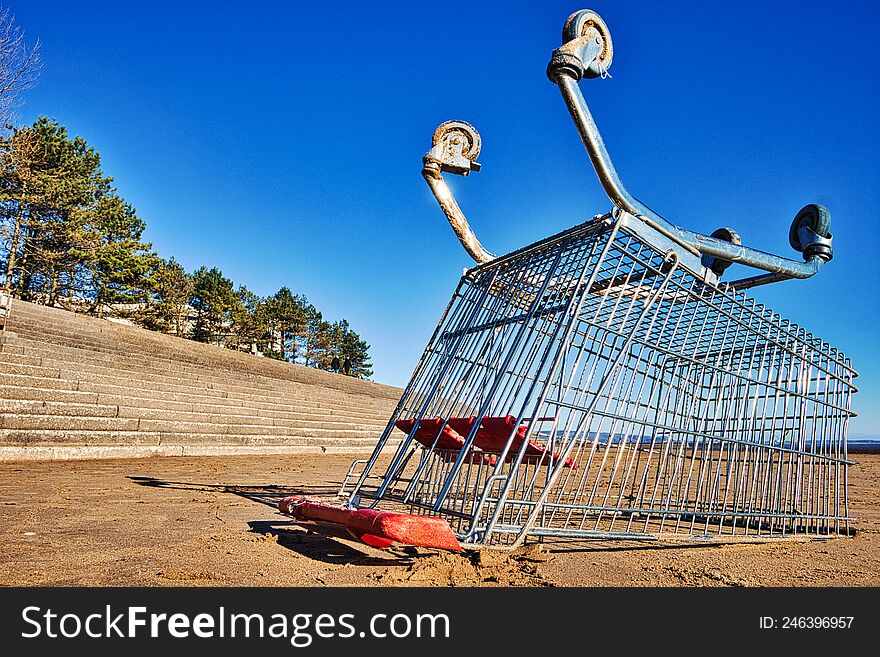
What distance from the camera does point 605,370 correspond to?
3.08 metres

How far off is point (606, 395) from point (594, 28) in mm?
1890

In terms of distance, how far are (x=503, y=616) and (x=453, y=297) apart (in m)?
2.15

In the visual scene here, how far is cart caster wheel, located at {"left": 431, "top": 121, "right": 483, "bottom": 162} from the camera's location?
A: 3461 millimetres

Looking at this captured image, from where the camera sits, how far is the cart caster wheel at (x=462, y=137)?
3461 mm

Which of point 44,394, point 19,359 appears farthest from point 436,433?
point 19,359

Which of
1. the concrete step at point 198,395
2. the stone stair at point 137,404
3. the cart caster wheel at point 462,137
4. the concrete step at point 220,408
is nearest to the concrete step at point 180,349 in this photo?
the stone stair at point 137,404

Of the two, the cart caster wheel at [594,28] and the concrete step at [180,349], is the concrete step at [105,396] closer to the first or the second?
the concrete step at [180,349]

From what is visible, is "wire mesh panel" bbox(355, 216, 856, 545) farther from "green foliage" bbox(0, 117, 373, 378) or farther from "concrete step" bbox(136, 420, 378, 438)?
"green foliage" bbox(0, 117, 373, 378)

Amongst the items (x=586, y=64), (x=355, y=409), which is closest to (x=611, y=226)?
(x=586, y=64)

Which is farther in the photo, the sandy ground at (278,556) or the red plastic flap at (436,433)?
the red plastic flap at (436,433)

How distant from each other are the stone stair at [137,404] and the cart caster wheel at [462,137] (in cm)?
667

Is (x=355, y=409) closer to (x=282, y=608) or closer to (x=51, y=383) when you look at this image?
(x=51, y=383)

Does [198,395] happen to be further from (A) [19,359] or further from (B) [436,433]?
(B) [436,433]

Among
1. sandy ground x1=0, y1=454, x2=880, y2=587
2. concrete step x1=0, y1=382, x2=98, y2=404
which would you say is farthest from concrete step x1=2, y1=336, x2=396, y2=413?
sandy ground x1=0, y1=454, x2=880, y2=587
